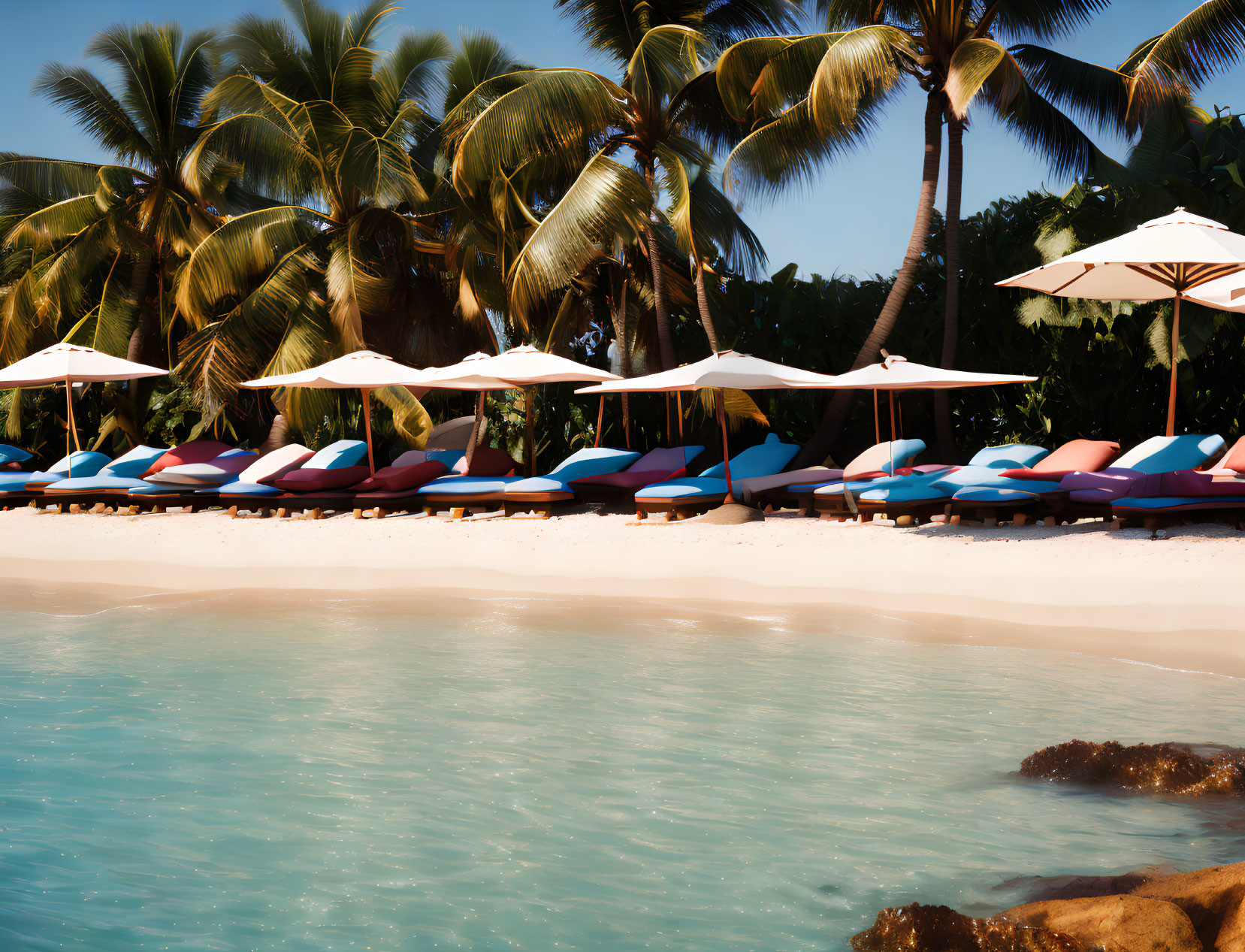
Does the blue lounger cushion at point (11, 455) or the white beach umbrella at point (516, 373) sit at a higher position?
the white beach umbrella at point (516, 373)

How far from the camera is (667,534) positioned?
10.2 metres

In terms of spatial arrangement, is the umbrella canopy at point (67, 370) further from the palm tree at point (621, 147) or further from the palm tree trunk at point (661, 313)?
the palm tree trunk at point (661, 313)

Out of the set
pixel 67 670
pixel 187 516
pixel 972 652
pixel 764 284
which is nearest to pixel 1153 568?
pixel 972 652

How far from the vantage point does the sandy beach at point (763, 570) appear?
21.2ft

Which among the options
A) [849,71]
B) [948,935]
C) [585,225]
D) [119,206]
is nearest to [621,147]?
[585,225]

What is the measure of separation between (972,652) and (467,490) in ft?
25.0

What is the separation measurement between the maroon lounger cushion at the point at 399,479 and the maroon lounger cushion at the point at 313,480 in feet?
0.98

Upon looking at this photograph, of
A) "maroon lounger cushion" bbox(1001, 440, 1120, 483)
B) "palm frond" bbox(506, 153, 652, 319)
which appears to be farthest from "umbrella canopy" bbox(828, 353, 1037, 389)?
"palm frond" bbox(506, 153, 652, 319)

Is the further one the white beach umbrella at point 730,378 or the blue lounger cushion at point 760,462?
the blue lounger cushion at point 760,462

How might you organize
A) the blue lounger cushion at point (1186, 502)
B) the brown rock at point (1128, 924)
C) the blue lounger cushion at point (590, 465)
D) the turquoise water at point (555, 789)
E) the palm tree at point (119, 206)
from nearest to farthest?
the brown rock at point (1128, 924) → the turquoise water at point (555, 789) → the blue lounger cushion at point (1186, 502) → the blue lounger cushion at point (590, 465) → the palm tree at point (119, 206)

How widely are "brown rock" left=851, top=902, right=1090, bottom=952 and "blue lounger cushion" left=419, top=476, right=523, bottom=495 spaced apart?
9673 millimetres

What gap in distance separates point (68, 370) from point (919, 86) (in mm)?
13108

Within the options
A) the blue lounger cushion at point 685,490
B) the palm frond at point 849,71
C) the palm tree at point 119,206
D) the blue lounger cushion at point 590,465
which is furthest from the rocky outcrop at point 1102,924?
the palm tree at point 119,206

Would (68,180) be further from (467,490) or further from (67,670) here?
(67,670)
